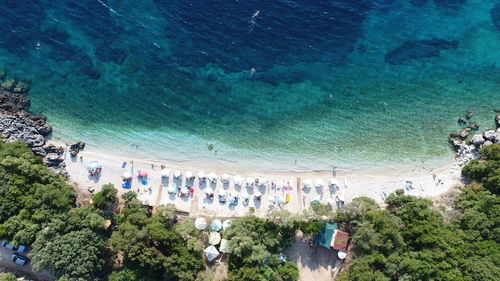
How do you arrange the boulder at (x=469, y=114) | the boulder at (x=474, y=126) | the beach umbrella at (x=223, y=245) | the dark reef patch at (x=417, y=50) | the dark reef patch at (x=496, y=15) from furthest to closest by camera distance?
1. the dark reef patch at (x=496, y=15)
2. the dark reef patch at (x=417, y=50)
3. the boulder at (x=469, y=114)
4. the boulder at (x=474, y=126)
5. the beach umbrella at (x=223, y=245)

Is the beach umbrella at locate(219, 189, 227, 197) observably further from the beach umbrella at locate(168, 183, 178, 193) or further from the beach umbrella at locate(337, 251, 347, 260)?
the beach umbrella at locate(337, 251, 347, 260)

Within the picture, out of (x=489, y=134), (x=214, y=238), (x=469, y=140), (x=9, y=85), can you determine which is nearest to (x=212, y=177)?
(x=214, y=238)

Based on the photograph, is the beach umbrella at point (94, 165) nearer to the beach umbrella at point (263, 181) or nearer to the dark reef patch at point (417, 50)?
the beach umbrella at point (263, 181)

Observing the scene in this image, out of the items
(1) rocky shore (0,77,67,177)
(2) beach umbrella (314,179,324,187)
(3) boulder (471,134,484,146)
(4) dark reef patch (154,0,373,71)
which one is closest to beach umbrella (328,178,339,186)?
(2) beach umbrella (314,179,324,187)

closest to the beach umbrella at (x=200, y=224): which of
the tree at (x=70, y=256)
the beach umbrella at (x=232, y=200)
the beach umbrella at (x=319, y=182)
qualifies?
the beach umbrella at (x=232, y=200)

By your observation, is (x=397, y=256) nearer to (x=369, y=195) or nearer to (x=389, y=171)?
(x=369, y=195)

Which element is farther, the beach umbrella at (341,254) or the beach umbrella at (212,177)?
the beach umbrella at (212,177)

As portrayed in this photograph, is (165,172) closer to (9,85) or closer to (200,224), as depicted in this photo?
(200,224)
